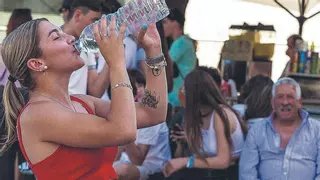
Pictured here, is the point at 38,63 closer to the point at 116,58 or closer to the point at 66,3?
the point at 116,58

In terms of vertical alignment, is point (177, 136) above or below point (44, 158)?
below

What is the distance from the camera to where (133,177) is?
4430 millimetres

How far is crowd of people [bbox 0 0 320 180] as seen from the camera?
1.94 m

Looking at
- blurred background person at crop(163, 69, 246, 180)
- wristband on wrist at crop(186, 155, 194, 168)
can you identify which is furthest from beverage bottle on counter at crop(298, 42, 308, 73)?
wristband on wrist at crop(186, 155, 194, 168)

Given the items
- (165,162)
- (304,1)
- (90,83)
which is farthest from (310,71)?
(90,83)

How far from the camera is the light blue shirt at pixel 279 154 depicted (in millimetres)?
3955

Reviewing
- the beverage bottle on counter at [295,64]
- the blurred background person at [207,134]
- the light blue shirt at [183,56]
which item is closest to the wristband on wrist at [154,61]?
the blurred background person at [207,134]

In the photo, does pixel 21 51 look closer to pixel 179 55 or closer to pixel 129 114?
pixel 129 114

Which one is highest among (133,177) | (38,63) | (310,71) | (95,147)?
(38,63)

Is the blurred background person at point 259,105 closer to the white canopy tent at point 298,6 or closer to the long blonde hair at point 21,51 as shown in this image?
the long blonde hair at point 21,51

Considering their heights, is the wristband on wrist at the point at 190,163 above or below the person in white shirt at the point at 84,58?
below

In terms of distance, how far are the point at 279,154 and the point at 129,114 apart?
7.59ft

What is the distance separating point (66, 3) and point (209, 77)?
114 cm

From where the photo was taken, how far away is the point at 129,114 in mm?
1918
